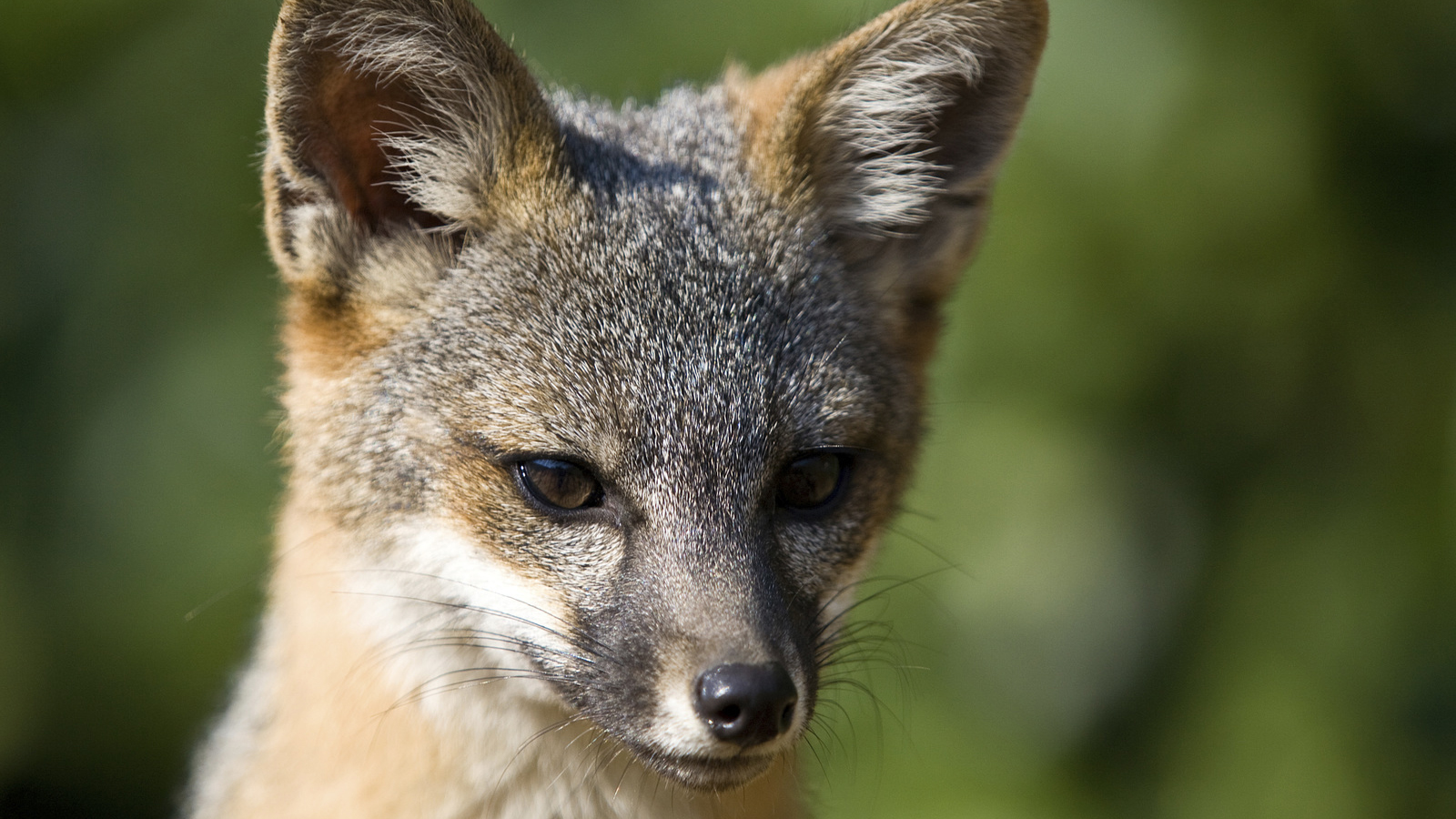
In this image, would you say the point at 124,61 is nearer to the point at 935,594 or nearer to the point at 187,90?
the point at 187,90

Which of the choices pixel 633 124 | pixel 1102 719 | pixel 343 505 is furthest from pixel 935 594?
pixel 343 505

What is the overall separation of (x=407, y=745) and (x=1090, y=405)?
10.2 ft

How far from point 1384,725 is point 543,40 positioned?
13.4 feet

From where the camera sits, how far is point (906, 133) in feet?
10.6

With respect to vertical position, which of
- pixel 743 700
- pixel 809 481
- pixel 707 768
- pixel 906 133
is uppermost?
pixel 906 133

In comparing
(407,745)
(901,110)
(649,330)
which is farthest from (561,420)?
(901,110)

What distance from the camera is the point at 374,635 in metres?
2.80

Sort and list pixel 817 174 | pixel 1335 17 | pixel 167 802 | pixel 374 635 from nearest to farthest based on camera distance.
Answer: pixel 374 635, pixel 817 174, pixel 1335 17, pixel 167 802

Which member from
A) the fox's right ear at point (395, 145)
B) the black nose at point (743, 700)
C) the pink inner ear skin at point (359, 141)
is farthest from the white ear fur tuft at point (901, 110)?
the black nose at point (743, 700)

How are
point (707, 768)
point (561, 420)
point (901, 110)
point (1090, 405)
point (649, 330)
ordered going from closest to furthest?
point (707, 768)
point (561, 420)
point (649, 330)
point (901, 110)
point (1090, 405)

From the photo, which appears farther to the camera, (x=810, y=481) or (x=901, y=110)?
(x=901, y=110)

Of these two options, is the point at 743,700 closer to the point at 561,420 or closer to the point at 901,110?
the point at 561,420

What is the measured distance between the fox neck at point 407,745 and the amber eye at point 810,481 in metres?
0.65

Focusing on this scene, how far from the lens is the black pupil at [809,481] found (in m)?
2.76
